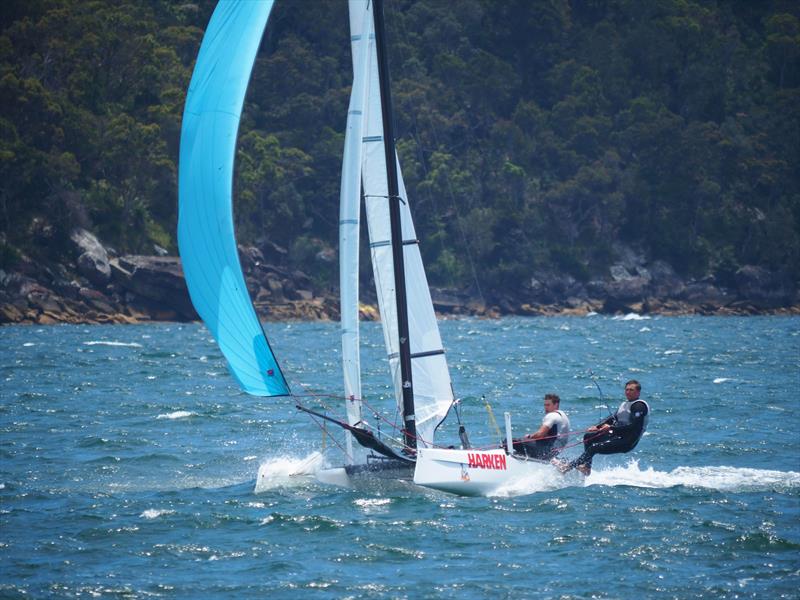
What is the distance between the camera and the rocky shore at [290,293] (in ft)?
193

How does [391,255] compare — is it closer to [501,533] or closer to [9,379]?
[501,533]

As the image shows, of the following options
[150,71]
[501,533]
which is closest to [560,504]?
[501,533]

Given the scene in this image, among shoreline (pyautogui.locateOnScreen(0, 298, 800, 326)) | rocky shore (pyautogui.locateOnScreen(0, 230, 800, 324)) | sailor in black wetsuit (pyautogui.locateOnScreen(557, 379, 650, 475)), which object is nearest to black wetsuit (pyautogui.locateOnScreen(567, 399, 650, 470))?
sailor in black wetsuit (pyautogui.locateOnScreen(557, 379, 650, 475))

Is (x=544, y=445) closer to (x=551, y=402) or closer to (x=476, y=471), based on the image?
(x=551, y=402)

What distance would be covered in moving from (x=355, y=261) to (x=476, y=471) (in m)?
2.73

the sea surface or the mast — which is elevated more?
the mast

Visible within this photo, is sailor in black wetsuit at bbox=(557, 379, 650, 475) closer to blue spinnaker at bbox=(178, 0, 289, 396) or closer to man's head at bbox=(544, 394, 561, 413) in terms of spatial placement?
man's head at bbox=(544, 394, 561, 413)

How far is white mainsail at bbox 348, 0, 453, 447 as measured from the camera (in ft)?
46.6

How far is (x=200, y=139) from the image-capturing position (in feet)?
42.9

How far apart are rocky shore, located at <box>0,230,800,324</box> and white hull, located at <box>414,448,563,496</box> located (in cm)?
4511

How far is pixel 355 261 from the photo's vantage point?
14.3 m

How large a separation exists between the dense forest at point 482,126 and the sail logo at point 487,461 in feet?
170

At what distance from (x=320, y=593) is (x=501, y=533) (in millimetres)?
2609

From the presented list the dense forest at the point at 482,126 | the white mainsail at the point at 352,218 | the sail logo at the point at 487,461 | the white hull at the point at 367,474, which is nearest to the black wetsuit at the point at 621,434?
the sail logo at the point at 487,461
